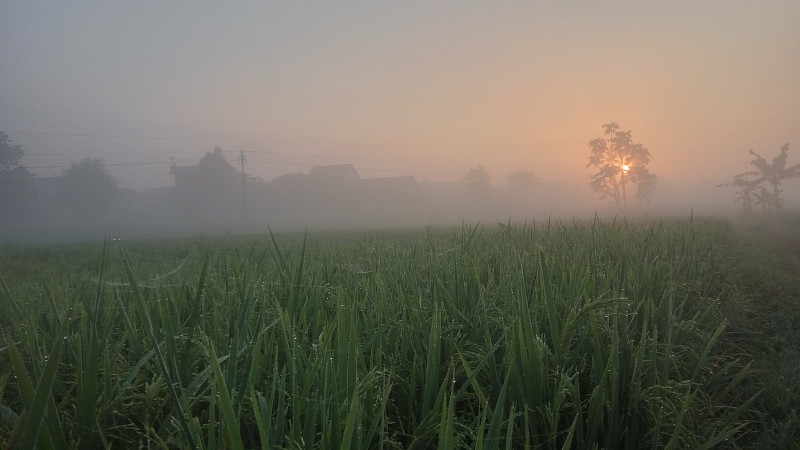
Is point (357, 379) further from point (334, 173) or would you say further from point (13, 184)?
point (334, 173)

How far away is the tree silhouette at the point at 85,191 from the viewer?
46.4 m

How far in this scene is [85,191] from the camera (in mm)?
47312

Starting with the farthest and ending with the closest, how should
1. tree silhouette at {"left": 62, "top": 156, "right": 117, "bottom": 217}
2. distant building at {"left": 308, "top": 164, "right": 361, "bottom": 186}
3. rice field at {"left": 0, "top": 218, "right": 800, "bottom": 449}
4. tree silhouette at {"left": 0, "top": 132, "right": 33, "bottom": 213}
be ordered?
distant building at {"left": 308, "top": 164, "right": 361, "bottom": 186} → tree silhouette at {"left": 62, "top": 156, "right": 117, "bottom": 217} → tree silhouette at {"left": 0, "top": 132, "right": 33, "bottom": 213} → rice field at {"left": 0, "top": 218, "right": 800, "bottom": 449}

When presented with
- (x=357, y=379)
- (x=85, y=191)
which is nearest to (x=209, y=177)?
(x=85, y=191)

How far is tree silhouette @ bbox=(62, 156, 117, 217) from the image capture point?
152 feet

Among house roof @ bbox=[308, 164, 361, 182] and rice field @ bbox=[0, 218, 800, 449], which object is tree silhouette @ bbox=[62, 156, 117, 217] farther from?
rice field @ bbox=[0, 218, 800, 449]

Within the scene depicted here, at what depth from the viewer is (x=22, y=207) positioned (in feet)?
125

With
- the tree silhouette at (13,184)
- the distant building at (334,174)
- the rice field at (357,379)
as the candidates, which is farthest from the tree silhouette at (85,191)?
the rice field at (357,379)

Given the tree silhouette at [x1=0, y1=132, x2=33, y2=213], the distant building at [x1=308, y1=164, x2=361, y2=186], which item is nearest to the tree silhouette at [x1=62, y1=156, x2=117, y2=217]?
the tree silhouette at [x1=0, y1=132, x2=33, y2=213]

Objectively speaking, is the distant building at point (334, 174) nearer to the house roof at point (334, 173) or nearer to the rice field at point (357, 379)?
the house roof at point (334, 173)

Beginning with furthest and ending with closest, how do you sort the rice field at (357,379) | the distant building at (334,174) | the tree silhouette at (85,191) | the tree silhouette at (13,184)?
the distant building at (334,174) < the tree silhouette at (85,191) < the tree silhouette at (13,184) < the rice field at (357,379)

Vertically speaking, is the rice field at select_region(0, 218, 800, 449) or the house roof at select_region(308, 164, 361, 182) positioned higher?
the house roof at select_region(308, 164, 361, 182)

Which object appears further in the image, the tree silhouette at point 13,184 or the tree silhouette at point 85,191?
the tree silhouette at point 85,191

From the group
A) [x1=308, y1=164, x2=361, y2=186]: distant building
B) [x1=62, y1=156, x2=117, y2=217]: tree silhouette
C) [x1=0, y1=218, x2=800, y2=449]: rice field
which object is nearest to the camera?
[x1=0, y1=218, x2=800, y2=449]: rice field
